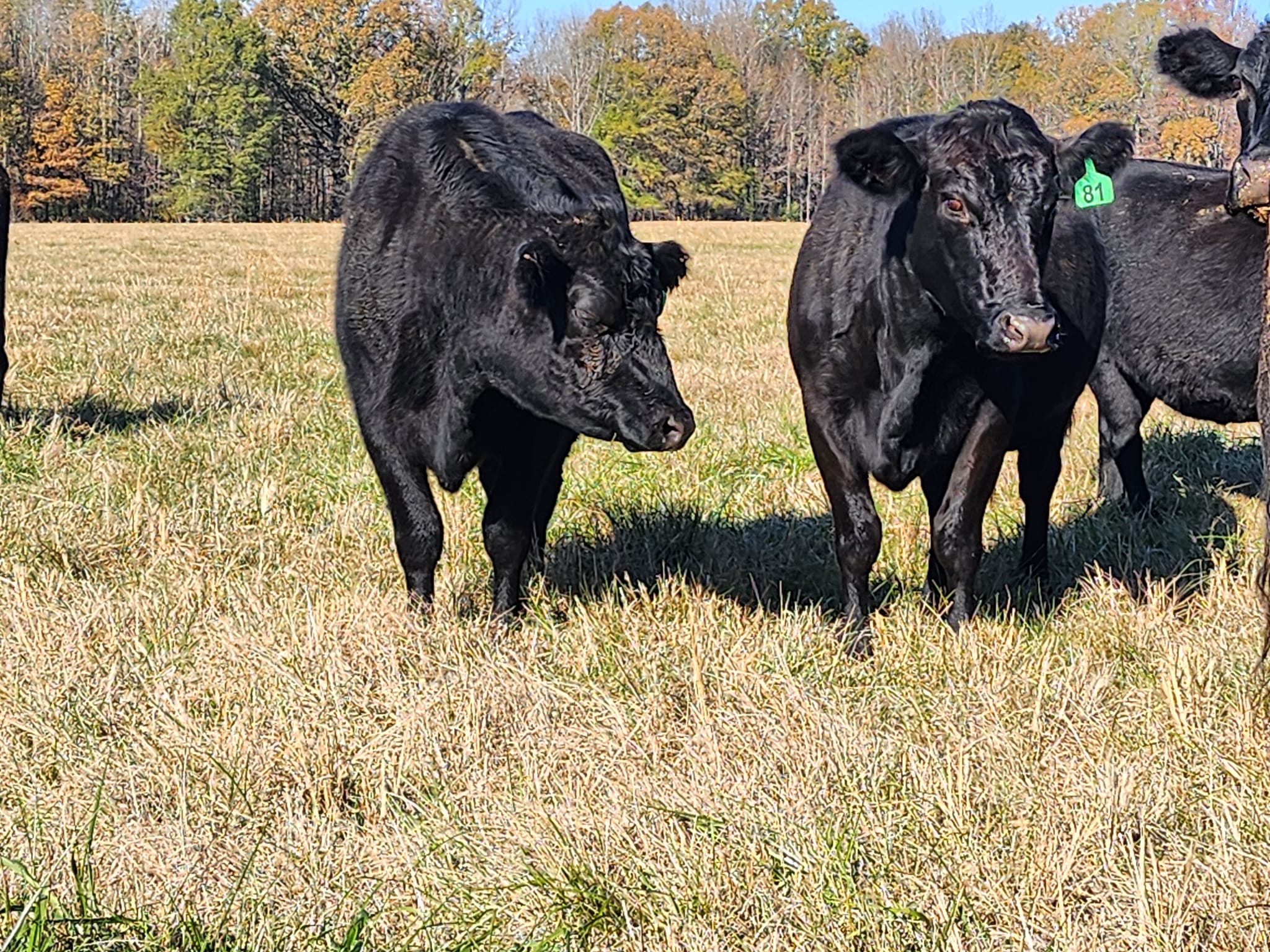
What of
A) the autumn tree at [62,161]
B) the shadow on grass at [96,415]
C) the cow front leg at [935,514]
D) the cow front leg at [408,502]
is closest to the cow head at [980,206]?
the cow front leg at [935,514]

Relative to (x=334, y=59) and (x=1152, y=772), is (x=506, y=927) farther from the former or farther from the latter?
(x=334, y=59)

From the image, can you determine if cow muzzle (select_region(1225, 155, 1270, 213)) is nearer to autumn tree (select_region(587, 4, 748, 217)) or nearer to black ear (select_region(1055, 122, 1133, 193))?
black ear (select_region(1055, 122, 1133, 193))

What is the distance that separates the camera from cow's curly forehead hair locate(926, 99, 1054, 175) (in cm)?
415

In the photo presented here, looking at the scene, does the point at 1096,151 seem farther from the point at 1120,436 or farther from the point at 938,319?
the point at 1120,436

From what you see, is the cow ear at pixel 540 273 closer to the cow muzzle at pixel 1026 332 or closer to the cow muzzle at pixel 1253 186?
the cow muzzle at pixel 1026 332

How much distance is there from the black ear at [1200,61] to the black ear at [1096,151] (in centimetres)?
139

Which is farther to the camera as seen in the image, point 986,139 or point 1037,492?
point 1037,492

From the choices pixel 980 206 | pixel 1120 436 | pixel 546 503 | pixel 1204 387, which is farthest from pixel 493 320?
pixel 1204 387

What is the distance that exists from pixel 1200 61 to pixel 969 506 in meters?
2.61

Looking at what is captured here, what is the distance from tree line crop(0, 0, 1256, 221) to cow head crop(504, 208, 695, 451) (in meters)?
54.6

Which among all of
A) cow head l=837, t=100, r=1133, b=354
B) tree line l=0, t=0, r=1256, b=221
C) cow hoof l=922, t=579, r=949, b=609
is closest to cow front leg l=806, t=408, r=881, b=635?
cow hoof l=922, t=579, r=949, b=609

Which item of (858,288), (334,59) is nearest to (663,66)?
(334,59)

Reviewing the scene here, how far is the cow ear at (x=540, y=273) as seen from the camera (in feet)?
13.2

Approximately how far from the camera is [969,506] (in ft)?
15.1
